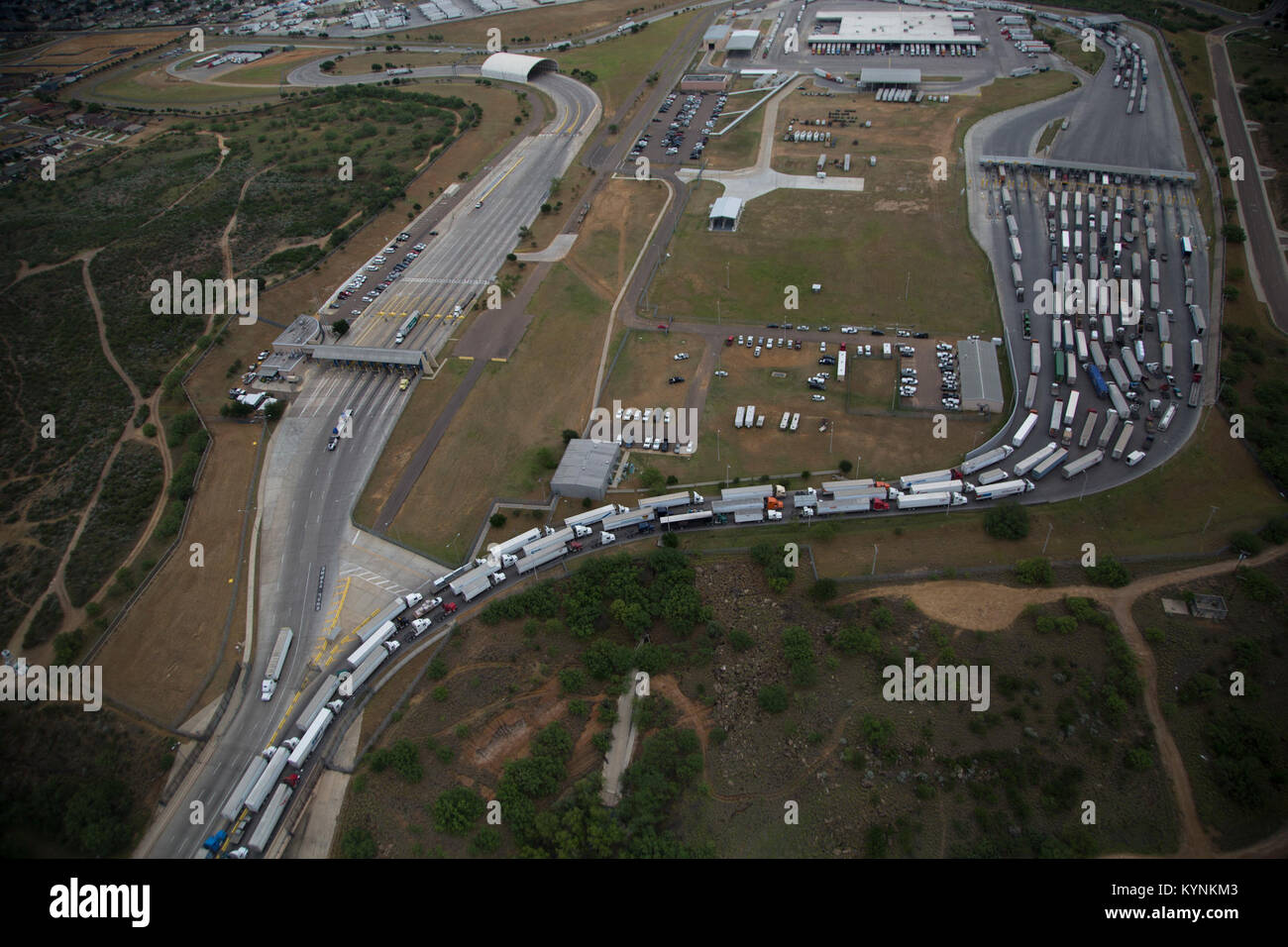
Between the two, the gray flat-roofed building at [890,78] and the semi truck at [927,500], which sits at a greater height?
the gray flat-roofed building at [890,78]

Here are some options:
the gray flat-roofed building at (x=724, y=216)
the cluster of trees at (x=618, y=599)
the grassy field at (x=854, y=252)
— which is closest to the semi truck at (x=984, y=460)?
the grassy field at (x=854, y=252)

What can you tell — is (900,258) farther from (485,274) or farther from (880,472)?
(485,274)

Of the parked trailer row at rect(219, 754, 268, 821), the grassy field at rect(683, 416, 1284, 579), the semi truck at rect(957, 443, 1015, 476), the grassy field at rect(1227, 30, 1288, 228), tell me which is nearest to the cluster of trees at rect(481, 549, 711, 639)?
the grassy field at rect(683, 416, 1284, 579)

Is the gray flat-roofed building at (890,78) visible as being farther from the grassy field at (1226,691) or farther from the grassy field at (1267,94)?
the grassy field at (1226,691)

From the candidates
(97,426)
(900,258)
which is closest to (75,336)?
(97,426)
